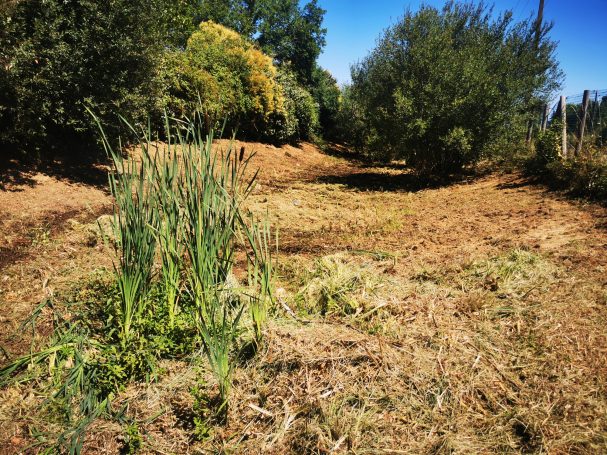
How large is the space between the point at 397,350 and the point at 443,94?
25.5 ft

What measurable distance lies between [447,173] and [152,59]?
326 inches

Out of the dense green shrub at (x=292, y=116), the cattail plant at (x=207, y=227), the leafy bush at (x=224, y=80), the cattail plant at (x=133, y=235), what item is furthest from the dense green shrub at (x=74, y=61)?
the dense green shrub at (x=292, y=116)

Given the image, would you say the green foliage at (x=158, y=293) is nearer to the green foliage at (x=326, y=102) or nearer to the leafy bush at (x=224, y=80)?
the leafy bush at (x=224, y=80)

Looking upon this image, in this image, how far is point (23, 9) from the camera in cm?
540

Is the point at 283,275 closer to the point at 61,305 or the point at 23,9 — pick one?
the point at 61,305

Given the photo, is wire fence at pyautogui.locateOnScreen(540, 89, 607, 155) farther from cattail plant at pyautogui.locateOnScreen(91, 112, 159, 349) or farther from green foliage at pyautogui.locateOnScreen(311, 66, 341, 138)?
green foliage at pyautogui.locateOnScreen(311, 66, 341, 138)

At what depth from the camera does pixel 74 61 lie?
5695 millimetres

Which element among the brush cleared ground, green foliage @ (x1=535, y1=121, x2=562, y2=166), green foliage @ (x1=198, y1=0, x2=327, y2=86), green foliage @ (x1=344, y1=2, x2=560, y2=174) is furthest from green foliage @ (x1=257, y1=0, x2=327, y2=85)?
the brush cleared ground

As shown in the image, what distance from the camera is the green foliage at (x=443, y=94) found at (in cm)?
841

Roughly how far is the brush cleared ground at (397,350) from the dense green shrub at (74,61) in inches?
85.0

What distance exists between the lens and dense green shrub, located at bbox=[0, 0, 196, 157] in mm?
5391

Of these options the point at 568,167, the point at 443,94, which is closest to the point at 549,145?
the point at 568,167

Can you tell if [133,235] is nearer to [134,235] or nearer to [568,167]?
[134,235]

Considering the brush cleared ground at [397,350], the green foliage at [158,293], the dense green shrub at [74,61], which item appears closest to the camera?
the brush cleared ground at [397,350]
